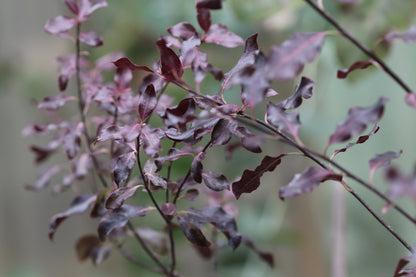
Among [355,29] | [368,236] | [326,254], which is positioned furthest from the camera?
[368,236]

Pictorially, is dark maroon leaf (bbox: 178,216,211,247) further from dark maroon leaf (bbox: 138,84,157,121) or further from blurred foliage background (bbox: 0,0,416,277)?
blurred foliage background (bbox: 0,0,416,277)

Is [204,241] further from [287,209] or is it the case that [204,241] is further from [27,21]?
[27,21]

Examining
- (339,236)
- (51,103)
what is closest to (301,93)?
(51,103)

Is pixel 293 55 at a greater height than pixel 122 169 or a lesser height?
greater

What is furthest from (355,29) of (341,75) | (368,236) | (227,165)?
(368,236)

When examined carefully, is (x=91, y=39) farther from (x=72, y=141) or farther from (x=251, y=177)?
(x=251, y=177)
